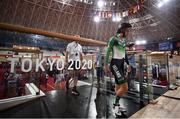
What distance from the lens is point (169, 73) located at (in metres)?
→ 3.69

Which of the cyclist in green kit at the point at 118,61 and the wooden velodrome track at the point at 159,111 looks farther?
the cyclist in green kit at the point at 118,61

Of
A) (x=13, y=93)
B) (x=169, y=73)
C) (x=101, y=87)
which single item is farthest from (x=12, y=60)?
(x=169, y=73)

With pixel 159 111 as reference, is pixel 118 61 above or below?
above

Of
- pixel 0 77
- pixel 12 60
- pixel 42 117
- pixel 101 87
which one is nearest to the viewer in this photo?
pixel 12 60

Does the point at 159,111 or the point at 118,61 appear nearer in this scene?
the point at 159,111

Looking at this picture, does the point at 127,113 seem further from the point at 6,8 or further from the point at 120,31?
the point at 6,8

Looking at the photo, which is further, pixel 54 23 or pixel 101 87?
pixel 54 23

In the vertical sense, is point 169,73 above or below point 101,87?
above

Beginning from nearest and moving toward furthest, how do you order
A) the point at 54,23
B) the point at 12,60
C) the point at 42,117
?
1. the point at 12,60
2. the point at 42,117
3. the point at 54,23

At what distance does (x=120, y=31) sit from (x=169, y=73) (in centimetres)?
247

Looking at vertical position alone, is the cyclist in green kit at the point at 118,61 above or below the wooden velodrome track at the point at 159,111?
above

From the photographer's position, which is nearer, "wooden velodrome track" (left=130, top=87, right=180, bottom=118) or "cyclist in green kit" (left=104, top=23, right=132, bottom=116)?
Result: "wooden velodrome track" (left=130, top=87, right=180, bottom=118)

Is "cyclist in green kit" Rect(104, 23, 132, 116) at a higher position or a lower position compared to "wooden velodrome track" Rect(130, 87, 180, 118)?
higher

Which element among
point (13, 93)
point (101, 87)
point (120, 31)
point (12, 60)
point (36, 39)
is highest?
point (36, 39)
